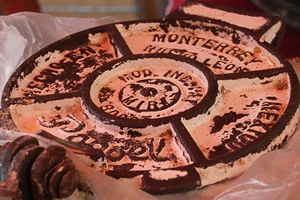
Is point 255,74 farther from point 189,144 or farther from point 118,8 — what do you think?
point 118,8

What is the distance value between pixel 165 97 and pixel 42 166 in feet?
0.89

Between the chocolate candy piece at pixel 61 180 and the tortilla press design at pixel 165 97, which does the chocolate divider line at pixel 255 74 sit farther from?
the chocolate candy piece at pixel 61 180

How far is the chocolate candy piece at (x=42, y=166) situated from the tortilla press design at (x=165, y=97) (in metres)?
0.10

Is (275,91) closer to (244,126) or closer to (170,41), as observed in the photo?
(244,126)

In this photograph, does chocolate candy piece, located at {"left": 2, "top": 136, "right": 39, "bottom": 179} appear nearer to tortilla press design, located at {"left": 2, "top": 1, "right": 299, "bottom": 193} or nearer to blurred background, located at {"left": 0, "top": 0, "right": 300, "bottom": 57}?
tortilla press design, located at {"left": 2, "top": 1, "right": 299, "bottom": 193}

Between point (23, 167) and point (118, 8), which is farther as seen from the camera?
point (118, 8)

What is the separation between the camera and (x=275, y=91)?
2.47 feet

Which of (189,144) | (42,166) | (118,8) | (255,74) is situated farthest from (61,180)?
(118,8)

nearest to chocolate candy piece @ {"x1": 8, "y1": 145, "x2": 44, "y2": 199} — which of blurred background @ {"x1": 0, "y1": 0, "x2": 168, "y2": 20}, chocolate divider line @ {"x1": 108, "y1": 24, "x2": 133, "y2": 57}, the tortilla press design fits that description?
the tortilla press design

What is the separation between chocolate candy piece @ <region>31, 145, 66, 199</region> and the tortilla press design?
100 millimetres

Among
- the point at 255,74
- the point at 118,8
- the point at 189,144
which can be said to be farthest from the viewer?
the point at 118,8

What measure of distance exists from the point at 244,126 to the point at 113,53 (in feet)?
0.84

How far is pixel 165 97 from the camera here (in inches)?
29.3

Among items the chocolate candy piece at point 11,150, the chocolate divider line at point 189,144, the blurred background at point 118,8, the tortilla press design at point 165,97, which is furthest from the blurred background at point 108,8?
the chocolate candy piece at point 11,150
